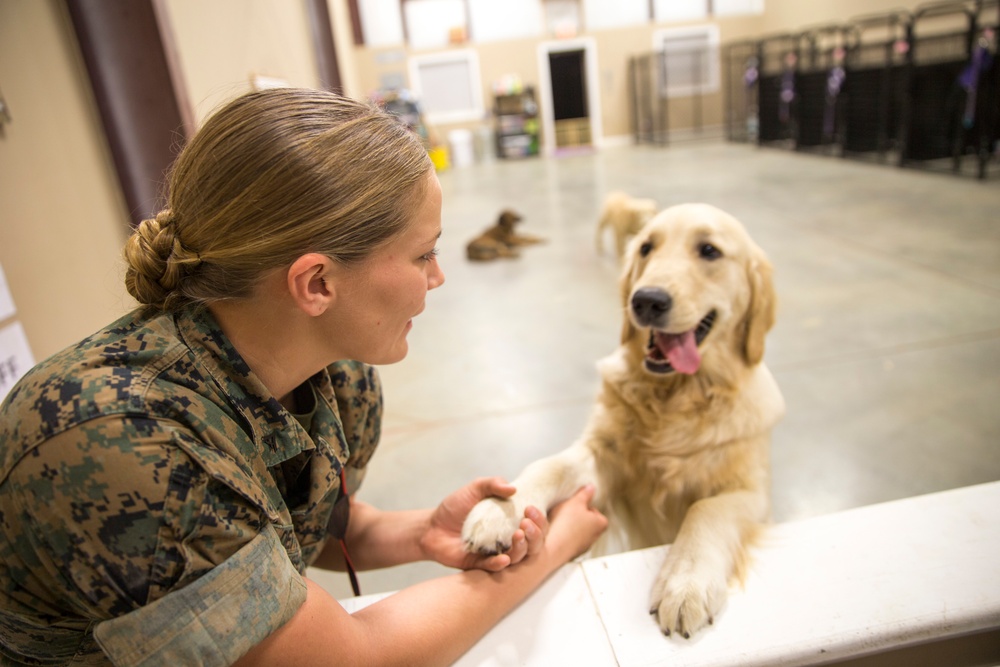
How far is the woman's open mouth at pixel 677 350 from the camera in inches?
61.0

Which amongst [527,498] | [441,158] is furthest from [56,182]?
[441,158]

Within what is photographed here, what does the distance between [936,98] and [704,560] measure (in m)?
8.13

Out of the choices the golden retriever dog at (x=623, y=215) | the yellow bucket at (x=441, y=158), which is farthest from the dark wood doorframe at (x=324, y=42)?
the golden retriever dog at (x=623, y=215)

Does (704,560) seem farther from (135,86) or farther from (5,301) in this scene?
(135,86)

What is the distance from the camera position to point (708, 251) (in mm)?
1620

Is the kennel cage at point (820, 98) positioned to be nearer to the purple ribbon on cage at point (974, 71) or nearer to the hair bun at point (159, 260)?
the purple ribbon on cage at point (974, 71)

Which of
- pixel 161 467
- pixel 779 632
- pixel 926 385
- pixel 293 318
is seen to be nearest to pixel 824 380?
pixel 926 385

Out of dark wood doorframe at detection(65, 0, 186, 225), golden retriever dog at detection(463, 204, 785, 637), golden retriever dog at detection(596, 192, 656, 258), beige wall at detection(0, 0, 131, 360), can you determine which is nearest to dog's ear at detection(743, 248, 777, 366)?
golden retriever dog at detection(463, 204, 785, 637)

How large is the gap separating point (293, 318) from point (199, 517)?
291 mm

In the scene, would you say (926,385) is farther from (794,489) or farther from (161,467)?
(161,467)

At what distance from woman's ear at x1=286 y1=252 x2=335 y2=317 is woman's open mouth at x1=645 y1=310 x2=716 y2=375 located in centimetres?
95

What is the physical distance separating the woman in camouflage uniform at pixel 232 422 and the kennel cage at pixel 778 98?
11.1 metres

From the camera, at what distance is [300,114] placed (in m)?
0.81

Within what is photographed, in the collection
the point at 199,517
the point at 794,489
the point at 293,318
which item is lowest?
the point at 794,489
